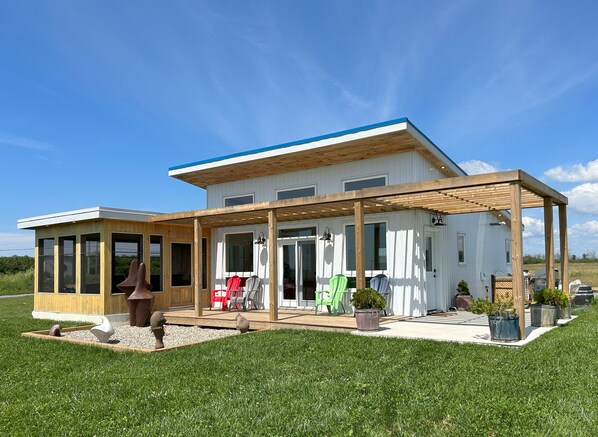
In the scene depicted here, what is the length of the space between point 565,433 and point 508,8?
916 cm

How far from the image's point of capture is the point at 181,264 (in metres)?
13.4

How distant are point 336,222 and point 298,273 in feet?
5.68

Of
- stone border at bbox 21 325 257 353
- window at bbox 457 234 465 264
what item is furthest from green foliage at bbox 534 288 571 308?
stone border at bbox 21 325 257 353

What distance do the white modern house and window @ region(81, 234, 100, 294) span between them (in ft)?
0.70

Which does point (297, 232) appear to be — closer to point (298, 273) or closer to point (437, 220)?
point (298, 273)

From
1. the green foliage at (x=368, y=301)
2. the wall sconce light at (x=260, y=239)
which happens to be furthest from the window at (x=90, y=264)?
the green foliage at (x=368, y=301)

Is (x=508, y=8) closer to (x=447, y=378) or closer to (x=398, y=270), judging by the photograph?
(x=398, y=270)

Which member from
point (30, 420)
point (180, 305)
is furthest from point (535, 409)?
point (180, 305)

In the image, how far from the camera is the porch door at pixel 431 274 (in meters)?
11.1

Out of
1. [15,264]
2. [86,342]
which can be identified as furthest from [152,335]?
[15,264]

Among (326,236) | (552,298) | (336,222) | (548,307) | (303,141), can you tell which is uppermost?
(303,141)

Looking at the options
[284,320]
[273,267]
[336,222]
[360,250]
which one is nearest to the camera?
[360,250]

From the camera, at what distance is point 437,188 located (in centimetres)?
776

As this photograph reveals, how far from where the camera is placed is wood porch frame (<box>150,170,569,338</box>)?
7062mm
